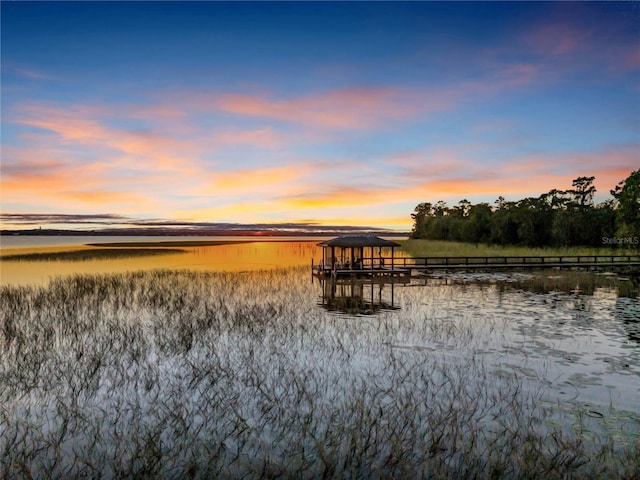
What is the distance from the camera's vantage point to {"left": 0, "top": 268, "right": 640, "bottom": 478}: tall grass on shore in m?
7.15

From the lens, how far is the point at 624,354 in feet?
44.0

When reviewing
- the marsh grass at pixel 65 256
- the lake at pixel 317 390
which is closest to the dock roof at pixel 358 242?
the lake at pixel 317 390

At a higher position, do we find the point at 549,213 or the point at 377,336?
the point at 549,213

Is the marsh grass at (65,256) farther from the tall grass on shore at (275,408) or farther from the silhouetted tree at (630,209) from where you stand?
the silhouetted tree at (630,209)

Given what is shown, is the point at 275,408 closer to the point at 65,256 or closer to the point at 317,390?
the point at 317,390

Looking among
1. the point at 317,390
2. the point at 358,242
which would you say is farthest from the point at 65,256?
the point at 317,390

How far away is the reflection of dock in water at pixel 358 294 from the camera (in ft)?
72.6

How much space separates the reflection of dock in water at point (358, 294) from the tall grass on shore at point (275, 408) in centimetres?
451

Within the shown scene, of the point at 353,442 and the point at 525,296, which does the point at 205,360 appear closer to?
the point at 353,442

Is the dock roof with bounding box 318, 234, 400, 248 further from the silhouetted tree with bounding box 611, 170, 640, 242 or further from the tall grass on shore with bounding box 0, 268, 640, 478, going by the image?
the silhouetted tree with bounding box 611, 170, 640, 242

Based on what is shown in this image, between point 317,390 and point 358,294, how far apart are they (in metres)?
17.1

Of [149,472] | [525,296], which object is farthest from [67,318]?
[525,296]

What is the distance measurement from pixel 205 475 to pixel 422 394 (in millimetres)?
5299

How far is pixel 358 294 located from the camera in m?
27.4
